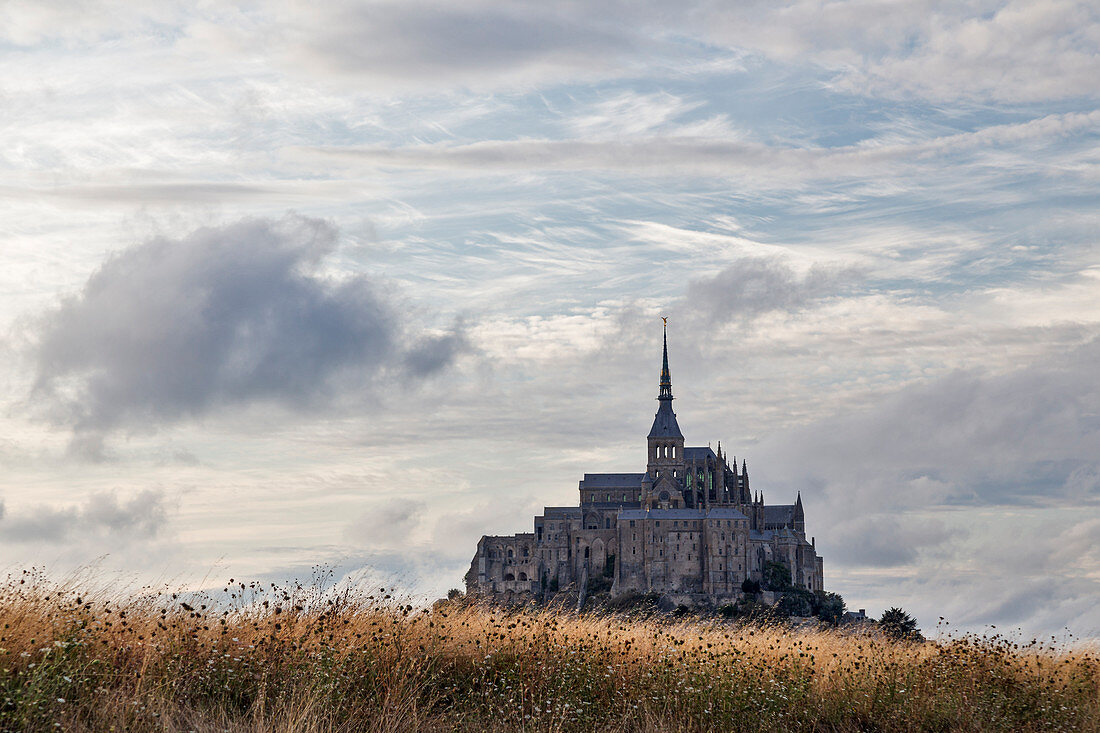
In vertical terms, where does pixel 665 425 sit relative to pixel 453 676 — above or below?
above

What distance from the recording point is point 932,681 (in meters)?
15.5

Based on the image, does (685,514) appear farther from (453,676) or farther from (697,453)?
(453,676)

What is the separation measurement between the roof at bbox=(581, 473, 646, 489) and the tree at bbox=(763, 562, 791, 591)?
69.5 ft

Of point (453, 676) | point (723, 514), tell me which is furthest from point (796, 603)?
point (453, 676)

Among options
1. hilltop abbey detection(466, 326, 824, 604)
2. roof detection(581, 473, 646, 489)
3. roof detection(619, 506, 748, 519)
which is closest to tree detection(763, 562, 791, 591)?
hilltop abbey detection(466, 326, 824, 604)

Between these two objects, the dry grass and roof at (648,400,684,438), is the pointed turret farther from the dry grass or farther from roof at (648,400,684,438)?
the dry grass

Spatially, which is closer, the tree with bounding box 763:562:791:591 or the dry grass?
the dry grass

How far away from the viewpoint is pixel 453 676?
46.2ft

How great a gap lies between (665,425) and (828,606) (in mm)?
33373

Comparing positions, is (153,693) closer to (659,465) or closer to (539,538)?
(539,538)

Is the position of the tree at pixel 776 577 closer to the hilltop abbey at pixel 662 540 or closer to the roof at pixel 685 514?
the hilltop abbey at pixel 662 540

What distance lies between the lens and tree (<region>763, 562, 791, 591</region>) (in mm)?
103275

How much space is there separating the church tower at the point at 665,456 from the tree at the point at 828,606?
18.0 m

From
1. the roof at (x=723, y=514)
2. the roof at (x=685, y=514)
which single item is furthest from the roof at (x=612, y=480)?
the roof at (x=723, y=514)
